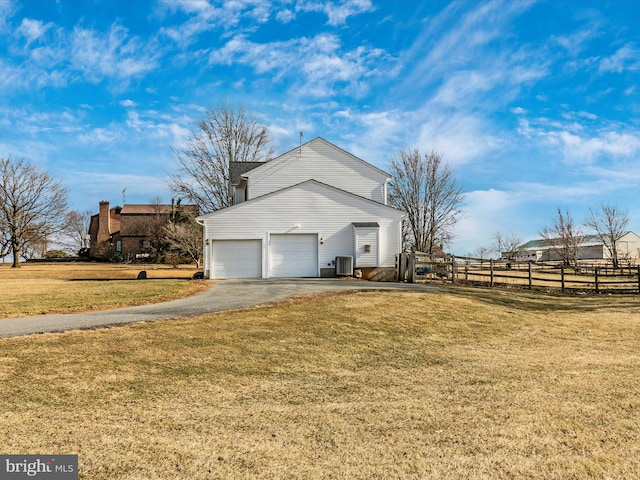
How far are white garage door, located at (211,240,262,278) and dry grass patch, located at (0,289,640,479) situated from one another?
39.7 feet

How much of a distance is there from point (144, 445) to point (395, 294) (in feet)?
38.3

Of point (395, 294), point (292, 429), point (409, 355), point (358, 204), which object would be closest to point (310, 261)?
point (358, 204)

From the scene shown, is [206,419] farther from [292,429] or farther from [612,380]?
[612,380]

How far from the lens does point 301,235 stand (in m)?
23.0

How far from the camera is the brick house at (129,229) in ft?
175

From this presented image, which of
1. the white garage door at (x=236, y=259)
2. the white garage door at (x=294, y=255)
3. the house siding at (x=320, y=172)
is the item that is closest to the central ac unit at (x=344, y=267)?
the white garage door at (x=294, y=255)

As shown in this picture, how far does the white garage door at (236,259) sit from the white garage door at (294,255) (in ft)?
2.46

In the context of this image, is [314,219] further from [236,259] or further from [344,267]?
[236,259]

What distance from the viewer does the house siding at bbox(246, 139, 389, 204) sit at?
26.0m

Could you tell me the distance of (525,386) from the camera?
6.21 metres

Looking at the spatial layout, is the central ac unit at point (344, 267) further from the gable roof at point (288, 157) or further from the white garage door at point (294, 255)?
the gable roof at point (288, 157)

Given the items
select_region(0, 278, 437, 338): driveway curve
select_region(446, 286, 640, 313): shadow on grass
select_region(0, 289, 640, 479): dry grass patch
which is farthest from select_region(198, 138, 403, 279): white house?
select_region(0, 289, 640, 479): dry grass patch

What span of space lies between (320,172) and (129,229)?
3859cm

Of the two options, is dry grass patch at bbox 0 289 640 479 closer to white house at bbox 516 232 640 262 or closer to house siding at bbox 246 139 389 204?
house siding at bbox 246 139 389 204
